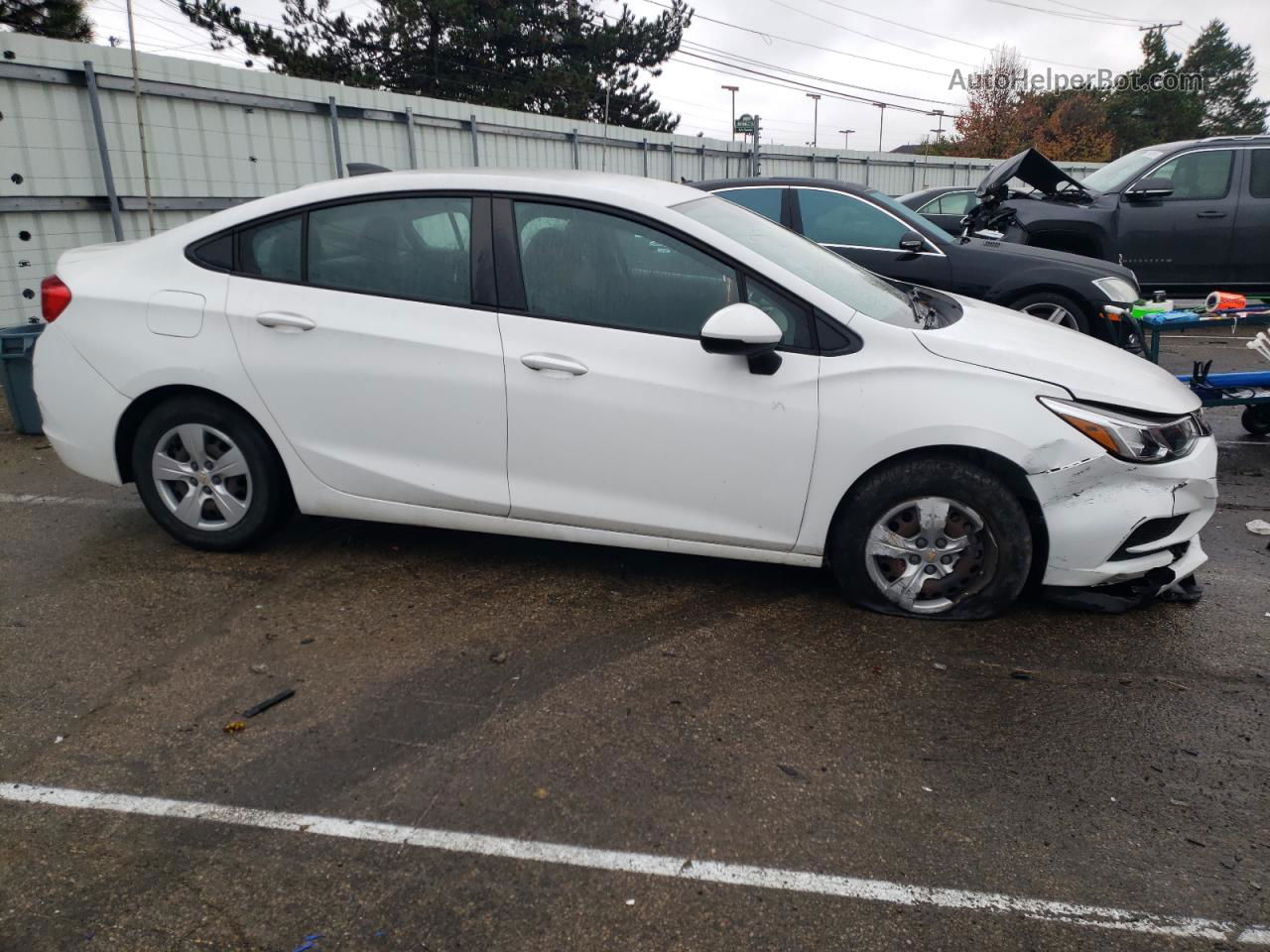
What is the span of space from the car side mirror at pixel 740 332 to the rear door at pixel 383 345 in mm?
875

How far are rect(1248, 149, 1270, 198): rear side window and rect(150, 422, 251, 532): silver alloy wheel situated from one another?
1069 centimetres

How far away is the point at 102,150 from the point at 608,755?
888 cm

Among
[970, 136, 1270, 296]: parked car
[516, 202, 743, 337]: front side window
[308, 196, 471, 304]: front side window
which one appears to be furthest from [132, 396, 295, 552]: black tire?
[970, 136, 1270, 296]: parked car

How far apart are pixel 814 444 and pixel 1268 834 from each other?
1.85m

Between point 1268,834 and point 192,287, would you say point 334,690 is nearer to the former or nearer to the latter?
point 192,287

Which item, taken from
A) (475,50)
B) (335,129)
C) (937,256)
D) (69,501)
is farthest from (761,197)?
(475,50)

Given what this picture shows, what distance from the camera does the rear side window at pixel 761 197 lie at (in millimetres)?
8117

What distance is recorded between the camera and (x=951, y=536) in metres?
3.75

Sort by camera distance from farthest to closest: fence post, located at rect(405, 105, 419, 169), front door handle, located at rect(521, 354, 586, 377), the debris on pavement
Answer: fence post, located at rect(405, 105, 419, 169) < front door handle, located at rect(521, 354, 586, 377) < the debris on pavement

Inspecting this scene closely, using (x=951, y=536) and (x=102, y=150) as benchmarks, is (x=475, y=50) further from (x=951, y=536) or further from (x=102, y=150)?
(x=951, y=536)

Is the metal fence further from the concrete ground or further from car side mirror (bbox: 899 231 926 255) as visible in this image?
car side mirror (bbox: 899 231 926 255)

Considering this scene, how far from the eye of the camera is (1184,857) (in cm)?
256

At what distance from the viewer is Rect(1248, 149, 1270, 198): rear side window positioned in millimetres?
10273

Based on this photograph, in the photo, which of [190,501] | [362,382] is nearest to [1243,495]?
[362,382]
